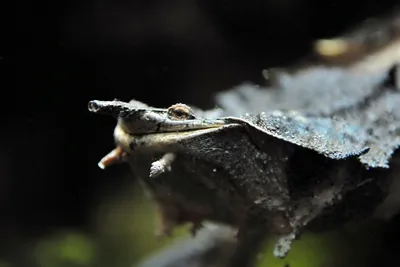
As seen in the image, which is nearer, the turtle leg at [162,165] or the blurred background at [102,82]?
the turtle leg at [162,165]

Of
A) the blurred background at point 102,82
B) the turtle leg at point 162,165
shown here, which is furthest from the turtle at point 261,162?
the blurred background at point 102,82

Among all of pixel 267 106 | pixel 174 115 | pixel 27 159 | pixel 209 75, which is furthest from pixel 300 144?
pixel 27 159

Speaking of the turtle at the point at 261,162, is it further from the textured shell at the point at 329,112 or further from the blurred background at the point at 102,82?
the blurred background at the point at 102,82

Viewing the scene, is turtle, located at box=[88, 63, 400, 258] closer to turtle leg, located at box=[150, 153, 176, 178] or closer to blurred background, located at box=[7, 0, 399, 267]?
turtle leg, located at box=[150, 153, 176, 178]

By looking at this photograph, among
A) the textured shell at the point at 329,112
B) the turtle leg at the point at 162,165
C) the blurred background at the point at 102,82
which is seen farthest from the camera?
the blurred background at the point at 102,82

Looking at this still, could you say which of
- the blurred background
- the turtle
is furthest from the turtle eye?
the blurred background

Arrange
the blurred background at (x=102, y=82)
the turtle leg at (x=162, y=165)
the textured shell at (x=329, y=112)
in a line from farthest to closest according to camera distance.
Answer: the blurred background at (x=102, y=82) → the textured shell at (x=329, y=112) → the turtle leg at (x=162, y=165)

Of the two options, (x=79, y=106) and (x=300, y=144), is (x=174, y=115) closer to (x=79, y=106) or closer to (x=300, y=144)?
(x=300, y=144)
